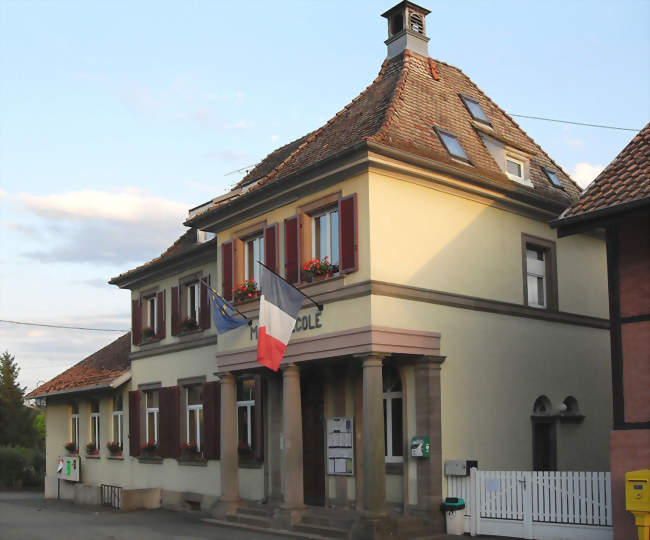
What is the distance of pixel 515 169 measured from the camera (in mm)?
20734

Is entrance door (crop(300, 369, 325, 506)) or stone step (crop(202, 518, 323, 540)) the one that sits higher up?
entrance door (crop(300, 369, 325, 506))

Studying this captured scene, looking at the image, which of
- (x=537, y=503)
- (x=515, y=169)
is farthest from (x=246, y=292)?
(x=537, y=503)

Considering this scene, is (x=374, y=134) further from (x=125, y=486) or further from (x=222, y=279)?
(x=125, y=486)

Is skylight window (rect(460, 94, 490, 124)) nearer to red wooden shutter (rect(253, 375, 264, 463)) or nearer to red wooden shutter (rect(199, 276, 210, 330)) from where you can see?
red wooden shutter (rect(253, 375, 264, 463))

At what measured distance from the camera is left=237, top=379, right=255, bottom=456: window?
71.4 ft

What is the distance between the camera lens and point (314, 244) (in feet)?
59.9

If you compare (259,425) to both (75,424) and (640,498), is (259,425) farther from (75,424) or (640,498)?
(75,424)

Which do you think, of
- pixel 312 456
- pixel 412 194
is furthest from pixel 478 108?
pixel 312 456

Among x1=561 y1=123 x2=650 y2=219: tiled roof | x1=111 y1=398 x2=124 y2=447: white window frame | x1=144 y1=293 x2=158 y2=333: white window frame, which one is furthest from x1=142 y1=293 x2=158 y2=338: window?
x1=561 y1=123 x2=650 y2=219: tiled roof

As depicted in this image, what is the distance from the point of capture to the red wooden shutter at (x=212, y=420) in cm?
2255

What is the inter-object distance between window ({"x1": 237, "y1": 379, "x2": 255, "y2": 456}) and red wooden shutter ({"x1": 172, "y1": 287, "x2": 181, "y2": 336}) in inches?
150

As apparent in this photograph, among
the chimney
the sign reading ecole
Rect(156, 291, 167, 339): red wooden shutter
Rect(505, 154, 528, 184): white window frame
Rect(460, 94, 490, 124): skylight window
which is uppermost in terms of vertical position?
the chimney

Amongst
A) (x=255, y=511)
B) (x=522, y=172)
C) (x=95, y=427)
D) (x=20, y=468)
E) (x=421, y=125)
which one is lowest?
(x=20, y=468)

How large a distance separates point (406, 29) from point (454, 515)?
1142 cm
